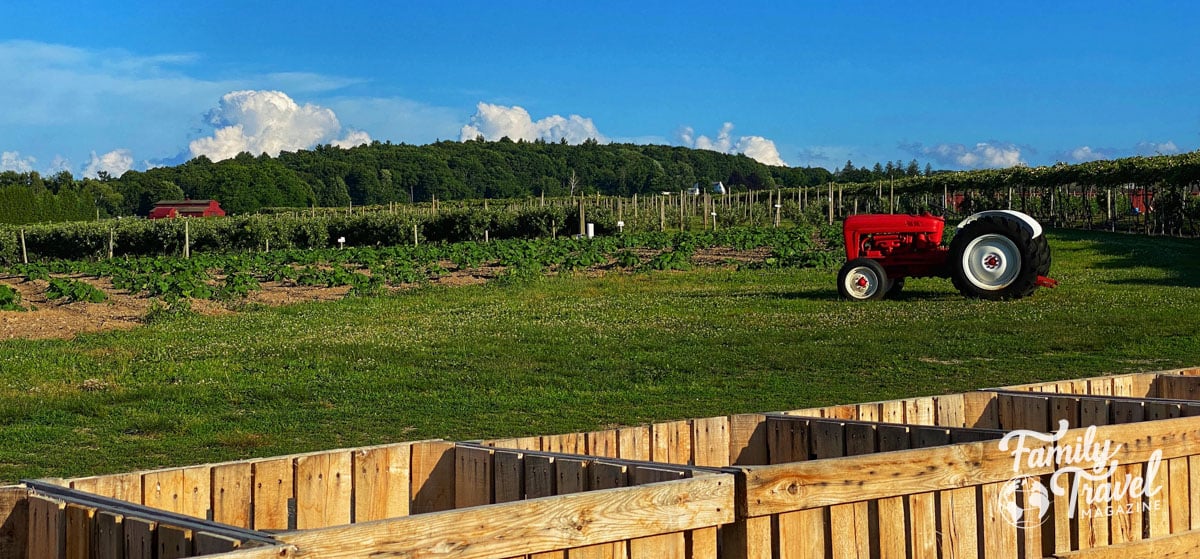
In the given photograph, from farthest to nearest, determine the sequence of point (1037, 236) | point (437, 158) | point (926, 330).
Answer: point (437, 158), point (1037, 236), point (926, 330)

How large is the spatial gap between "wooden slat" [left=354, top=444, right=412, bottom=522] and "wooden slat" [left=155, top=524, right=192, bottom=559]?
1859mm

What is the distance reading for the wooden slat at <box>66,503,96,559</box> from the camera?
14.3 ft

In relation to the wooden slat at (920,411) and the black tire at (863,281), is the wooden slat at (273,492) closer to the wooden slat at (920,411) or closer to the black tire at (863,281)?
the wooden slat at (920,411)

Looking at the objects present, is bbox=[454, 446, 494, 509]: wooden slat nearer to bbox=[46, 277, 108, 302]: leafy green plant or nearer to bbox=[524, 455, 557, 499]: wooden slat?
bbox=[524, 455, 557, 499]: wooden slat

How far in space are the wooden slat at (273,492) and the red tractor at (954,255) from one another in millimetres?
17311

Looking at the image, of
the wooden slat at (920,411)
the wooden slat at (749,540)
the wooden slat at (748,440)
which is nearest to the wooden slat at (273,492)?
the wooden slat at (749,540)

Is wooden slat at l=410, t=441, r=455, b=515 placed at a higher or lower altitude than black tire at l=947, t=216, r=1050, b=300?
lower

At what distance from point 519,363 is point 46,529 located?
11.2m

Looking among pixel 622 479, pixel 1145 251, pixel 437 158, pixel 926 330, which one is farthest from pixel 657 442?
pixel 437 158

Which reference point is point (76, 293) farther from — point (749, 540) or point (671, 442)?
point (749, 540)

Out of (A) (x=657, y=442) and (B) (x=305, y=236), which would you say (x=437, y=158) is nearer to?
(B) (x=305, y=236)

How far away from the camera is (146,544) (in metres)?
4.03

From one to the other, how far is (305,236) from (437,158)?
8476cm

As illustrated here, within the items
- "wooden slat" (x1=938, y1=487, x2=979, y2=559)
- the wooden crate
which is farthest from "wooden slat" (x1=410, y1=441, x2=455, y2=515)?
"wooden slat" (x1=938, y1=487, x2=979, y2=559)
